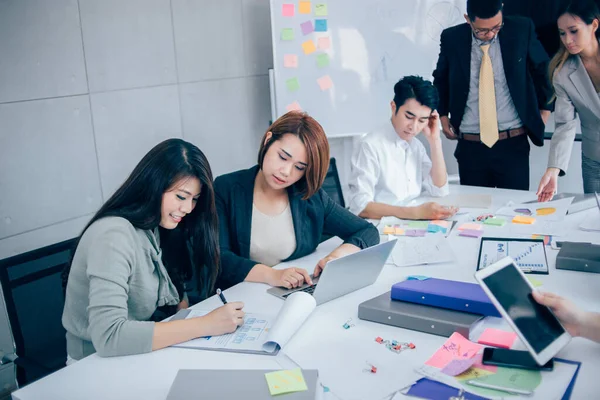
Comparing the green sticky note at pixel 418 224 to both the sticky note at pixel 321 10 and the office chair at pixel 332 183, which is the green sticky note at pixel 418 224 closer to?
the office chair at pixel 332 183

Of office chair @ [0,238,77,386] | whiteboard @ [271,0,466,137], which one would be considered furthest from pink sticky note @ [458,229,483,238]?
whiteboard @ [271,0,466,137]

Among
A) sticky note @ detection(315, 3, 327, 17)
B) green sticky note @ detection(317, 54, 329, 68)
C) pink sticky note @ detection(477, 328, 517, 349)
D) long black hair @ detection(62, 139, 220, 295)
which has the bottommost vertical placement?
pink sticky note @ detection(477, 328, 517, 349)

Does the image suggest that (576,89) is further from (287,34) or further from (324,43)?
(287,34)

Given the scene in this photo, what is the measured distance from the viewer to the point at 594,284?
1733 mm

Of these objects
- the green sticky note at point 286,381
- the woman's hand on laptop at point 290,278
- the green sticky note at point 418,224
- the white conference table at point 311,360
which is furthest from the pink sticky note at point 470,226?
the green sticky note at point 286,381

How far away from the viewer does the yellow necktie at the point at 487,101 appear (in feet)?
10.1

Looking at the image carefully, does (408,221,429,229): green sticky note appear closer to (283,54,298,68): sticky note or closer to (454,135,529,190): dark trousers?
(454,135,529,190): dark trousers

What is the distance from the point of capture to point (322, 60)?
3.64m

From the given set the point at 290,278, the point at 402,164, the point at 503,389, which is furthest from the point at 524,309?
the point at 402,164

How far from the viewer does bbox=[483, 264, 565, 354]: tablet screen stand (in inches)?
48.3

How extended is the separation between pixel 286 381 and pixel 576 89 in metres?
2.13

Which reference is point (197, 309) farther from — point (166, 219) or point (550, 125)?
point (550, 125)

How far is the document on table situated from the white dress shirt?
421 millimetres

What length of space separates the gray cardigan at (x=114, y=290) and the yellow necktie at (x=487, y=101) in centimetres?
201
